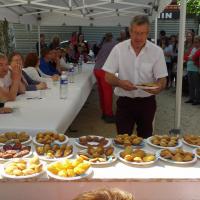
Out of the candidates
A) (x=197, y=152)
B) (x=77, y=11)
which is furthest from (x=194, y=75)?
(x=197, y=152)

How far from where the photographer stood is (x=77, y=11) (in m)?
8.57

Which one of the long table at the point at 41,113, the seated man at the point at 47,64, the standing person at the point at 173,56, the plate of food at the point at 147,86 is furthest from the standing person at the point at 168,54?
the plate of food at the point at 147,86

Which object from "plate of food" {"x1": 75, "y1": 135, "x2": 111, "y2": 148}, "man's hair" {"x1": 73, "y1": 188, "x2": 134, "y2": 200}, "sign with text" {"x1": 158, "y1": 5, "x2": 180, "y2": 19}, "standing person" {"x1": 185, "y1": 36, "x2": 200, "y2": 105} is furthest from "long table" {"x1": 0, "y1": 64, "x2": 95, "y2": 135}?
"sign with text" {"x1": 158, "y1": 5, "x2": 180, "y2": 19}

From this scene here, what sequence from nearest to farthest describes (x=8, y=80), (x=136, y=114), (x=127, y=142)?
(x=127, y=142)
(x=136, y=114)
(x=8, y=80)

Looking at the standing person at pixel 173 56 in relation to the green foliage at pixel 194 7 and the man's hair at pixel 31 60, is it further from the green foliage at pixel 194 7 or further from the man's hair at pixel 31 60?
the green foliage at pixel 194 7

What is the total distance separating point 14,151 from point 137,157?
0.78 metres

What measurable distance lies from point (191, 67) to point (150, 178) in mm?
6337

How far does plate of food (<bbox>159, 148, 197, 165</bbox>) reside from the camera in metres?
2.12

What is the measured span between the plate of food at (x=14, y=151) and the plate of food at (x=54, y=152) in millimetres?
71

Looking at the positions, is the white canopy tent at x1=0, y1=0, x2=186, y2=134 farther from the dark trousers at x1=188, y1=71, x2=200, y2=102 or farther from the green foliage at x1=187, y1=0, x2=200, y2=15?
the green foliage at x1=187, y1=0, x2=200, y2=15

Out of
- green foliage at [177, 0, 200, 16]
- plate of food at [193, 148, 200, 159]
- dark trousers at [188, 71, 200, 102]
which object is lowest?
dark trousers at [188, 71, 200, 102]

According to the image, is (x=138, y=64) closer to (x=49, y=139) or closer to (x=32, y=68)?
(x=49, y=139)

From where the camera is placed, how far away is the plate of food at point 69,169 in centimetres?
192

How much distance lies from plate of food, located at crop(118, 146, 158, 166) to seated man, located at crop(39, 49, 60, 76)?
4.09 meters
